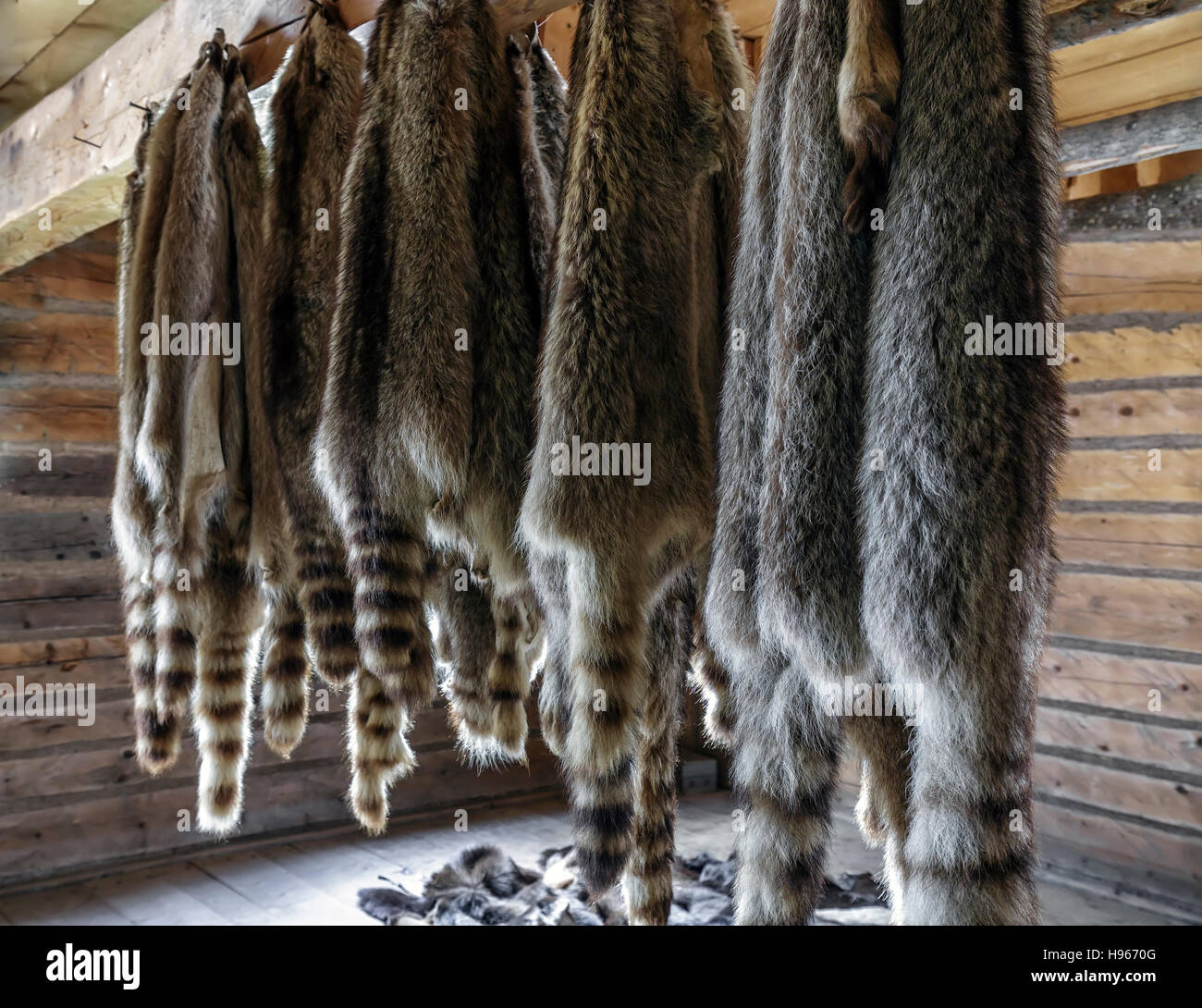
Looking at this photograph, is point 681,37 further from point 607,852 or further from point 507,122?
point 607,852

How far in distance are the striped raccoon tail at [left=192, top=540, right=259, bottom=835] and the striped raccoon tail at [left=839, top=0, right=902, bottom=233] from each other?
4.11 feet

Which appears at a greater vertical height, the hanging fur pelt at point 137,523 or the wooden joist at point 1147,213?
the wooden joist at point 1147,213

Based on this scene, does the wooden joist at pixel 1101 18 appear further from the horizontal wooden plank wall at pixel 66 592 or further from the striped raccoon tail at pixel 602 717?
the horizontal wooden plank wall at pixel 66 592

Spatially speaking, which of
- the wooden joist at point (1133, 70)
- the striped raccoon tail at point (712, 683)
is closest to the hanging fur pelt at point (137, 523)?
the striped raccoon tail at point (712, 683)

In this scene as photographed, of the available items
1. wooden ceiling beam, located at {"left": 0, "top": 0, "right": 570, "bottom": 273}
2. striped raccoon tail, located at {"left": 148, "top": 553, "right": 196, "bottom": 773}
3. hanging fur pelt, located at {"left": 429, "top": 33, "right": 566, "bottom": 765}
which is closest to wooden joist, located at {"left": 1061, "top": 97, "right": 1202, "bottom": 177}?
hanging fur pelt, located at {"left": 429, "top": 33, "right": 566, "bottom": 765}

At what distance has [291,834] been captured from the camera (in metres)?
4.88

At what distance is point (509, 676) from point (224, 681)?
1.98 ft

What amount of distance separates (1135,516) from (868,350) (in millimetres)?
3680

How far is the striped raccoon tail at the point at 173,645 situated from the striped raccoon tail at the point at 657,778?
0.90 m

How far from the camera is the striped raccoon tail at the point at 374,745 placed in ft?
5.16

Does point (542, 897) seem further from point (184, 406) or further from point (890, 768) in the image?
point (890, 768)

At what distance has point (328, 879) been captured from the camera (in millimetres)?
4340

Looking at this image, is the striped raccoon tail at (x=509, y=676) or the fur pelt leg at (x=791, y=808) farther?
the striped raccoon tail at (x=509, y=676)
